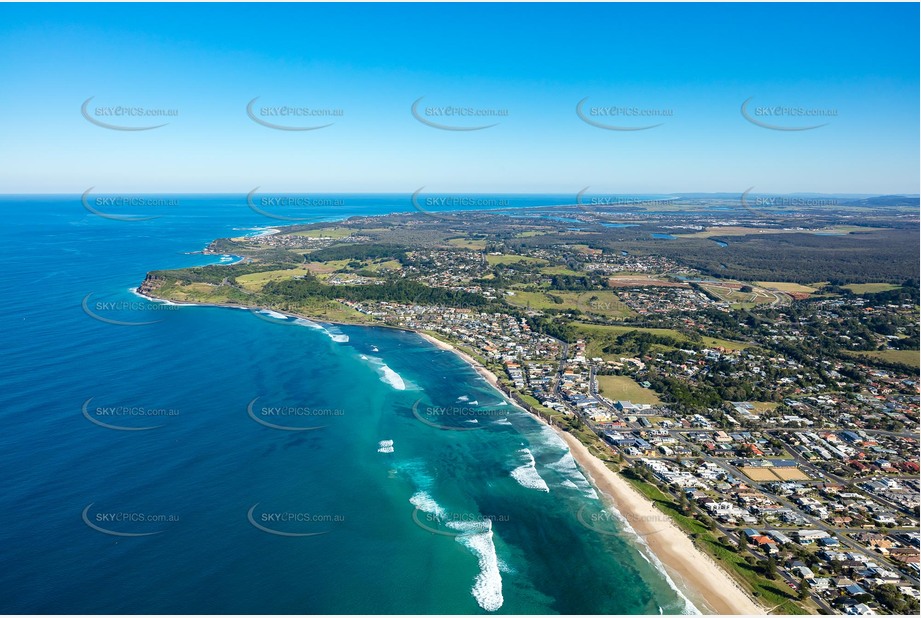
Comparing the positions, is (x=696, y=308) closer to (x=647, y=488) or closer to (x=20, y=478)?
(x=647, y=488)

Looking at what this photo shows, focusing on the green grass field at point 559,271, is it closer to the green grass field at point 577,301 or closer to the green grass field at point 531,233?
the green grass field at point 577,301

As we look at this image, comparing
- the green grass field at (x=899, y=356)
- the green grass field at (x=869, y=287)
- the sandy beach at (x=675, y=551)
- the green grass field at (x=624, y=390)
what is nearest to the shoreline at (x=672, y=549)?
the sandy beach at (x=675, y=551)

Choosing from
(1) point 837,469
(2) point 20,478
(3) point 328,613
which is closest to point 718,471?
(1) point 837,469

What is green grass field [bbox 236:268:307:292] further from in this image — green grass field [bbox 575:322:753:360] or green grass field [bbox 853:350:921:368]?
green grass field [bbox 853:350:921:368]

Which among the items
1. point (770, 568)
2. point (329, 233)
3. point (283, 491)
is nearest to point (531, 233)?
point (329, 233)

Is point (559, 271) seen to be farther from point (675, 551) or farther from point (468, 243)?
point (675, 551)

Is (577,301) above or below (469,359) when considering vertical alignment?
above

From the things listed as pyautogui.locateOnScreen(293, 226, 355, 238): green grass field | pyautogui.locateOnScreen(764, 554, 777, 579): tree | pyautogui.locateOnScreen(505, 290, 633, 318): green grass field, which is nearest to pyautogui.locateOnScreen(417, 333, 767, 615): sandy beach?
pyautogui.locateOnScreen(764, 554, 777, 579): tree
